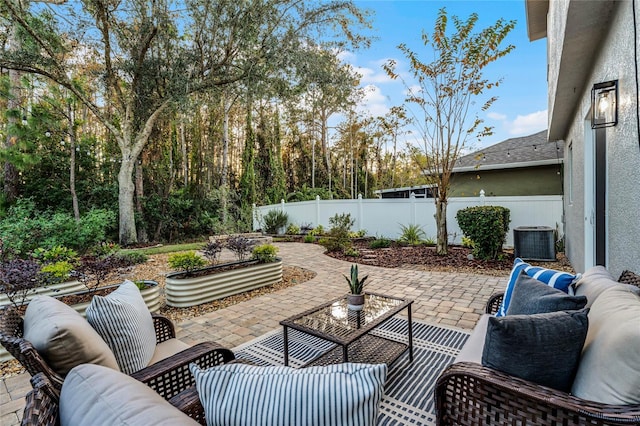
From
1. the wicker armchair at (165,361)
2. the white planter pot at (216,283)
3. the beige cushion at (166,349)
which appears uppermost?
the wicker armchair at (165,361)

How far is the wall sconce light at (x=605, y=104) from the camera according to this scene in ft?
9.05

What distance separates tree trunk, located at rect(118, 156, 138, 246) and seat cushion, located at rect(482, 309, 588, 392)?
A: 11.5 meters

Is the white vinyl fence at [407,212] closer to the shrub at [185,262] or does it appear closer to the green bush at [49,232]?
the green bush at [49,232]

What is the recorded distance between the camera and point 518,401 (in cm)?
135

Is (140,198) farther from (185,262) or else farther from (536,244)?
(536,244)

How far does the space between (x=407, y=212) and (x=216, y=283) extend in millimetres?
6785

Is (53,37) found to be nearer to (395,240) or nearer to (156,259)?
(156,259)

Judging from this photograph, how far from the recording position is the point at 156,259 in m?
7.91

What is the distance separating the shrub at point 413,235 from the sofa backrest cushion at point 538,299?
23.9 ft

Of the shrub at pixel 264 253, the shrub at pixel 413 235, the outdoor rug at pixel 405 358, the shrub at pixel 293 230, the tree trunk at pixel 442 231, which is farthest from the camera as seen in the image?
the shrub at pixel 293 230

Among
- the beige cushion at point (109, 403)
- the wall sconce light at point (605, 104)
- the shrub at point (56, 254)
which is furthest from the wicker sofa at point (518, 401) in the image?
the shrub at point (56, 254)

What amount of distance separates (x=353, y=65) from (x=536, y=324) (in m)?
16.5

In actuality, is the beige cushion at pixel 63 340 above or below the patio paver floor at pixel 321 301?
above

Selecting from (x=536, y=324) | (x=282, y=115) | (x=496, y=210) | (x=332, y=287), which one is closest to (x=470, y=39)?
(x=496, y=210)
